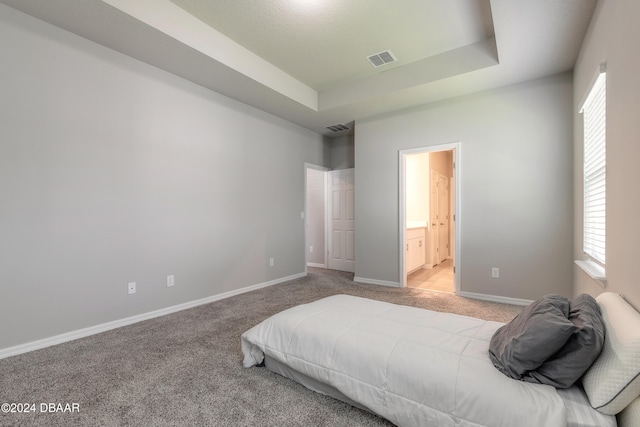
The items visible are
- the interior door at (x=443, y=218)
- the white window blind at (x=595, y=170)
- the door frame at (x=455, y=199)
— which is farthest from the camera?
the interior door at (x=443, y=218)

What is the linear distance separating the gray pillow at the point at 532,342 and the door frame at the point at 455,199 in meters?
2.64

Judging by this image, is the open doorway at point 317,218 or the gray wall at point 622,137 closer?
the gray wall at point 622,137

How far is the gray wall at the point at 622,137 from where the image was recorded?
4.84ft

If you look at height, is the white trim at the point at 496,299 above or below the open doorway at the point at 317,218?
below

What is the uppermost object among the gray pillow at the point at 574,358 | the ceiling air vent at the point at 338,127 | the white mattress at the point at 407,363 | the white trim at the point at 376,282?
the ceiling air vent at the point at 338,127

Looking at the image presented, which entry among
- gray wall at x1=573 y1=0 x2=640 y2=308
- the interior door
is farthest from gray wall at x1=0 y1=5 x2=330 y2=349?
the interior door

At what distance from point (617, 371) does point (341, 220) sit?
492 cm

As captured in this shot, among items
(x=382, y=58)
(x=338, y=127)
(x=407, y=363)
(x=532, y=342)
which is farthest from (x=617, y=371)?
(x=338, y=127)

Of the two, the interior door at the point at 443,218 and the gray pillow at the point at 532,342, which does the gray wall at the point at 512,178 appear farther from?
the interior door at the point at 443,218

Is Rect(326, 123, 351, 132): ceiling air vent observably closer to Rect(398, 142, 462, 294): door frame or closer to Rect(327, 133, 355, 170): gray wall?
Rect(327, 133, 355, 170): gray wall

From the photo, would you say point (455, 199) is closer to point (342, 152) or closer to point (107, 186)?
point (342, 152)

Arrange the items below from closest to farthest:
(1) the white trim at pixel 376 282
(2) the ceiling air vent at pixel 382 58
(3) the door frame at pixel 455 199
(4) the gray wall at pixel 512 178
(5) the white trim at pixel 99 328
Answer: (5) the white trim at pixel 99 328 → (4) the gray wall at pixel 512 178 → (2) the ceiling air vent at pixel 382 58 → (3) the door frame at pixel 455 199 → (1) the white trim at pixel 376 282

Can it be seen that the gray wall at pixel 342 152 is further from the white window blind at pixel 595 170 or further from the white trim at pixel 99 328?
the white window blind at pixel 595 170

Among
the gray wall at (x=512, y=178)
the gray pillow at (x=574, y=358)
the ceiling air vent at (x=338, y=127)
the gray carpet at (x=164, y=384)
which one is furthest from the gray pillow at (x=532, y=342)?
the ceiling air vent at (x=338, y=127)
